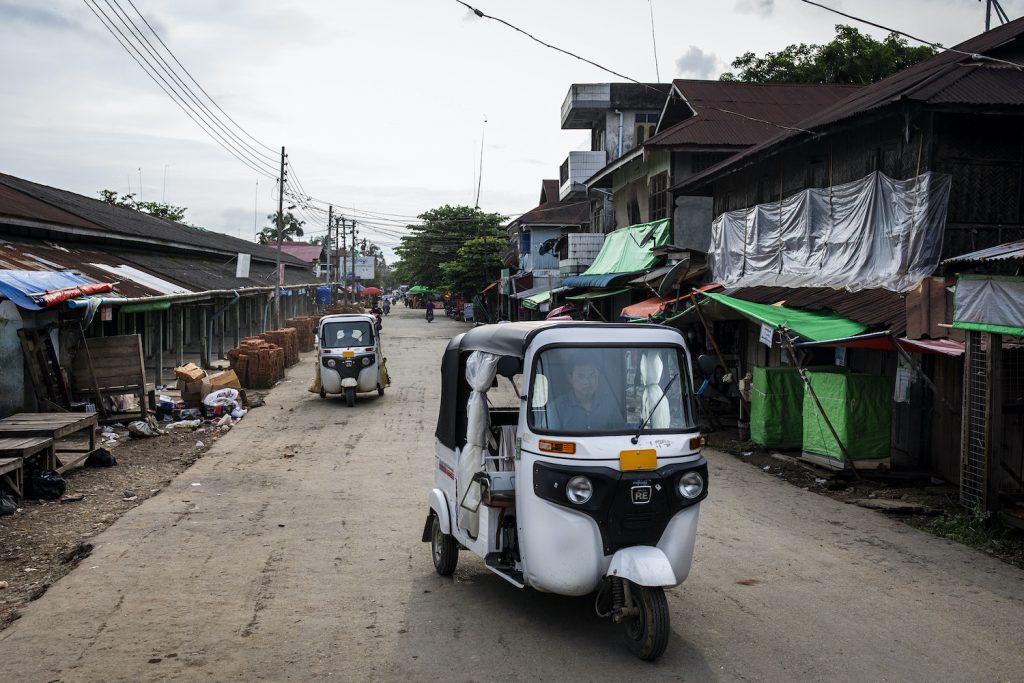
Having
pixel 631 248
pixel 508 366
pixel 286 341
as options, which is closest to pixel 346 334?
pixel 286 341

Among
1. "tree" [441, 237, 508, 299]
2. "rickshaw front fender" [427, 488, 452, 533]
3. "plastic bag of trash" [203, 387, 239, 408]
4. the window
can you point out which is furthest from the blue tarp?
"tree" [441, 237, 508, 299]

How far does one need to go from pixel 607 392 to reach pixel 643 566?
129cm

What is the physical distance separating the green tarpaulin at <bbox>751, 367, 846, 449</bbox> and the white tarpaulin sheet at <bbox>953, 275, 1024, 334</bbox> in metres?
4.60

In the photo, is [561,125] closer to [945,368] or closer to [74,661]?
[945,368]

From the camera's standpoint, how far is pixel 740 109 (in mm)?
24344

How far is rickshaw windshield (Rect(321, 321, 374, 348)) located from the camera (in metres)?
21.2

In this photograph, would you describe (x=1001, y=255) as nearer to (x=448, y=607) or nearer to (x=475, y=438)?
(x=475, y=438)

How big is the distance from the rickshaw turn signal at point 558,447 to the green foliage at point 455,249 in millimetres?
56120

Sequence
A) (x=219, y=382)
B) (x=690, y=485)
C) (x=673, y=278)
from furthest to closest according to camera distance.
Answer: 1. (x=673, y=278)
2. (x=219, y=382)
3. (x=690, y=485)

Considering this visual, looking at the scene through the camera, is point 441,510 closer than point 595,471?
No

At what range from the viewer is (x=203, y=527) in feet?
31.3

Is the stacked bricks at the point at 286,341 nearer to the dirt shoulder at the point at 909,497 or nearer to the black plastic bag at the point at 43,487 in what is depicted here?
the black plastic bag at the point at 43,487

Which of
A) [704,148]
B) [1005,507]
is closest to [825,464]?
[1005,507]

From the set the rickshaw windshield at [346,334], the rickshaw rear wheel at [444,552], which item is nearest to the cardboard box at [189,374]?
the rickshaw windshield at [346,334]
